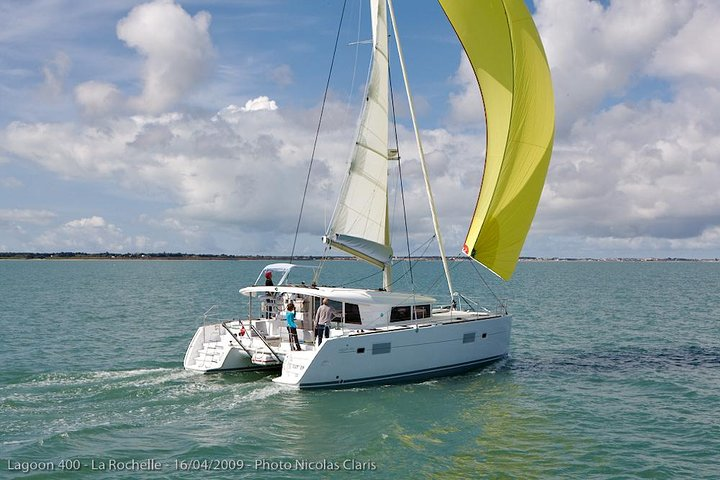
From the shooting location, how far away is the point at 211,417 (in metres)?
15.0

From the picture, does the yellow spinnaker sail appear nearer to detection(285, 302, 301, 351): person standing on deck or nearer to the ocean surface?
the ocean surface

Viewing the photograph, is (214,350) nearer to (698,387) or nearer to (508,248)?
(508,248)

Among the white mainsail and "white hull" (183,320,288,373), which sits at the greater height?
the white mainsail

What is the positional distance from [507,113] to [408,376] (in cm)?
862

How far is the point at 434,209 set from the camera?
2136cm

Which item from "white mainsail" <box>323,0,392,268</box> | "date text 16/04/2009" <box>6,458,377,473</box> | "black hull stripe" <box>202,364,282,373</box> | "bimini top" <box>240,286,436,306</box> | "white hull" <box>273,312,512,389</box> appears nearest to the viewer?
"date text 16/04/2009" <box>6,458,377,473</box>

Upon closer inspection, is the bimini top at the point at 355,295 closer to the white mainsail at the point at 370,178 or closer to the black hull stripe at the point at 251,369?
the white mainsail at the point at 370,178

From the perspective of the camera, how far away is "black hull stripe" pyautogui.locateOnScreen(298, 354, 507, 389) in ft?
57.2

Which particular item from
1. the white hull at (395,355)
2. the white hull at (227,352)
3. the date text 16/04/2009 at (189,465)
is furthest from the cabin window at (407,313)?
the date text 16/04/2009 at (189,465)

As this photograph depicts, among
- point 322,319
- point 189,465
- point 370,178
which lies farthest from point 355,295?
point 189,465

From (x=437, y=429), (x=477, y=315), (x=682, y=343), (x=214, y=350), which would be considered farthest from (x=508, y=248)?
(x=682, y=343)

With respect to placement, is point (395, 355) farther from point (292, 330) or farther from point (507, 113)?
point (507, 113)

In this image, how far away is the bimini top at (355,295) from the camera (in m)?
18.8

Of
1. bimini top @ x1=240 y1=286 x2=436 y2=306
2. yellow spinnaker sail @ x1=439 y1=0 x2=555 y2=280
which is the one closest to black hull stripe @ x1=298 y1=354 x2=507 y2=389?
bimini top @ x1=240 y1=286 x2=436 y2=306
